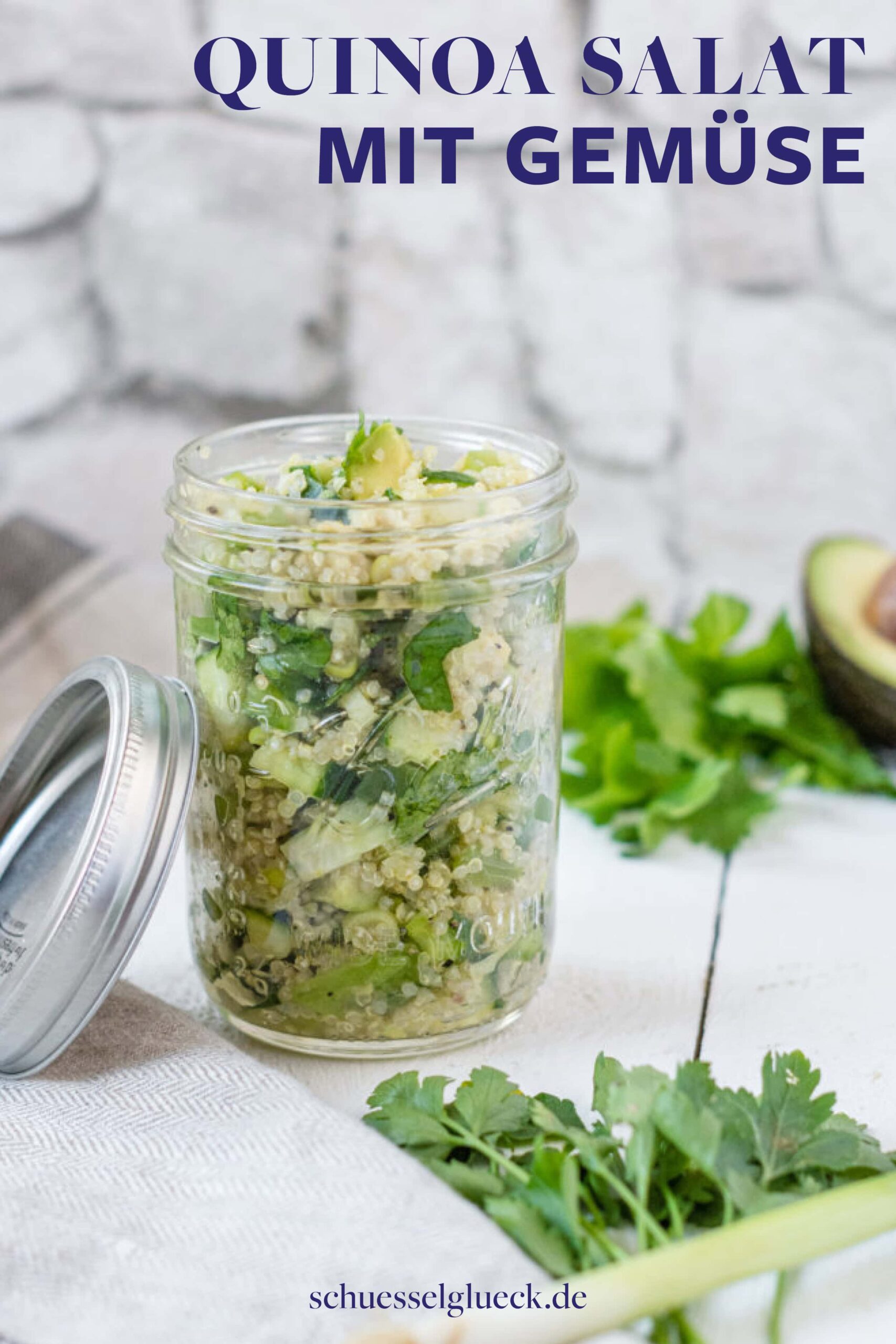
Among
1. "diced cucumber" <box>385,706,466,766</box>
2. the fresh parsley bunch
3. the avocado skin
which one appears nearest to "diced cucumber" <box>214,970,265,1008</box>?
"diced cucumber" <box>385,706,466,766</box>

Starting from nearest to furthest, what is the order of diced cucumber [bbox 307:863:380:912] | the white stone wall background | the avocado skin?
diced cucumber [bbox 307:863:380:912] → the avocado skin → the white stone wall background

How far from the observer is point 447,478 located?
3.23 ft

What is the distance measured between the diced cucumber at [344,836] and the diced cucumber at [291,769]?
0.07 feet

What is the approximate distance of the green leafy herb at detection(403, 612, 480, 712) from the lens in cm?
91

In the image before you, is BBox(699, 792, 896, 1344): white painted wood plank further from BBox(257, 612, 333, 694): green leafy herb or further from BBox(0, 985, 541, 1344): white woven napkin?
BBox(257, 612, 333, 694): green leafy herb

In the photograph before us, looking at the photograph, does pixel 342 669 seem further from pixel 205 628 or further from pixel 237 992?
pixel 237 992

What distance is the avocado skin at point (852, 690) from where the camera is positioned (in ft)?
5.04

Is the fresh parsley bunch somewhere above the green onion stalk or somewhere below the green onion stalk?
below

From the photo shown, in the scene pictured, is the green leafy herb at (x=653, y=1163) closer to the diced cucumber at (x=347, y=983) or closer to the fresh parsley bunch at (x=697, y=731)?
the diced cucumber at (x=347, y=983)

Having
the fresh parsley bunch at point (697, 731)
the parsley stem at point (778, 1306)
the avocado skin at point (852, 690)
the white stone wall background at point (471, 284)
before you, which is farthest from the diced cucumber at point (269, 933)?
the white stone wall background at point (471, 284)

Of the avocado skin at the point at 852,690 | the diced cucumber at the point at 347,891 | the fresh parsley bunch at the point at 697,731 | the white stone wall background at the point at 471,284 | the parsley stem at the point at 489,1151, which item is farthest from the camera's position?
the white stone wall background at the point at 471,284

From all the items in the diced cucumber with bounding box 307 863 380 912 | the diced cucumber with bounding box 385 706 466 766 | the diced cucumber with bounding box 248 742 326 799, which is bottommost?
the diced cucumber with bounding box 307 863 380 912

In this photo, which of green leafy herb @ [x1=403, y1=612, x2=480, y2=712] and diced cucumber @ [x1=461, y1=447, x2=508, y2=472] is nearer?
green leafy herb @ [x1=403, y1=612, x2=480, y2=712]

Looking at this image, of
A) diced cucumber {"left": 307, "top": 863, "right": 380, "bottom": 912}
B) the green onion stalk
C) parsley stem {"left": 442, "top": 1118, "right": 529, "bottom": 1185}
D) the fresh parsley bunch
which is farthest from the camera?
the fresh parsley bunch
